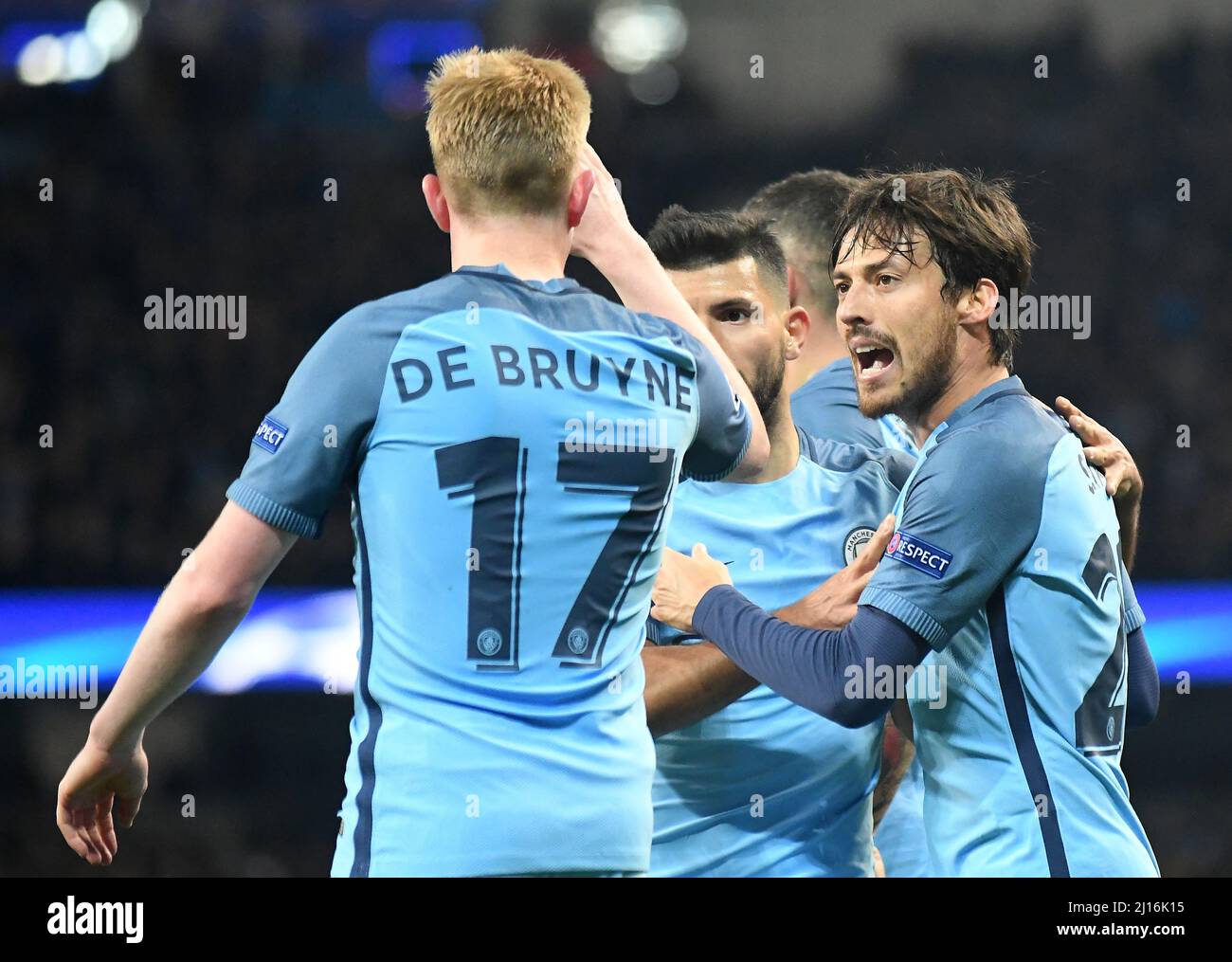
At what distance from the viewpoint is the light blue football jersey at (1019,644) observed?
2.31m

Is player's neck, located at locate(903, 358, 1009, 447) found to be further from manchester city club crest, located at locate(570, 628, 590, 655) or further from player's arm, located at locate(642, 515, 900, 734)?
manchester city club crest, located at locate(570, 628, 590, 655)

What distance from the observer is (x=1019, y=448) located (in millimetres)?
2342

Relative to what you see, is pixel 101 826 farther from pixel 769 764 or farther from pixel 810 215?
pixel 810 215

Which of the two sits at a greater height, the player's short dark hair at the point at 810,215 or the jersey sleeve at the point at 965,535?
the player's short dark hair at the point at 810,215

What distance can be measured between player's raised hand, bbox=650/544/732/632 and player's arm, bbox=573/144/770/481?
0.24 meters

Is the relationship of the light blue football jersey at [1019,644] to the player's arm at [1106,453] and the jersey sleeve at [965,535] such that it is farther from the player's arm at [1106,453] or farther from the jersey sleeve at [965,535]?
the player's arm at [1106,453]

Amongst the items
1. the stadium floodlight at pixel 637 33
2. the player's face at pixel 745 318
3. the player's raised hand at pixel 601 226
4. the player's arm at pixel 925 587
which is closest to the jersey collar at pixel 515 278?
the player's raised hand at pixel 601 226

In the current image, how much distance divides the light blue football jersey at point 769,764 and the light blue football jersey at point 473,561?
29.1 inches

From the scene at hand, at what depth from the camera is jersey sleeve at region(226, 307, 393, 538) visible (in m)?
1.94

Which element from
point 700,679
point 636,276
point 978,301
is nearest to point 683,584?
point 700,679

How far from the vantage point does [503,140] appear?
208cm
